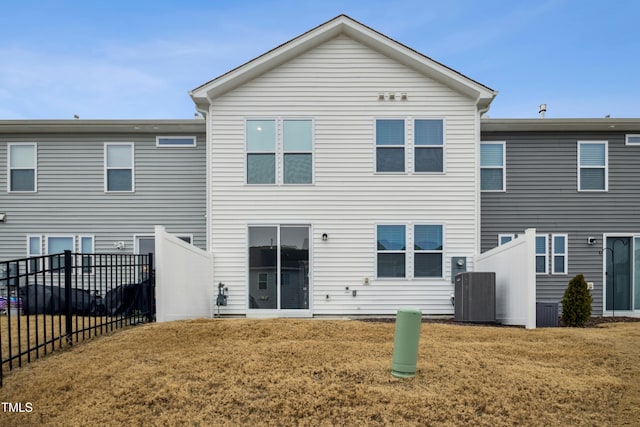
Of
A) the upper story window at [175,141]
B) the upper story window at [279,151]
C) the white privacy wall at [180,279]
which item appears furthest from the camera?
the upper story window at [175,141]

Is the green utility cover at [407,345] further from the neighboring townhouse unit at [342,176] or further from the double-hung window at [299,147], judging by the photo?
the double-hung window at [299,147]

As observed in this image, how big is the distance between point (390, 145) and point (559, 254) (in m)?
5.79

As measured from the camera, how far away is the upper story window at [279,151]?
34.3 feet

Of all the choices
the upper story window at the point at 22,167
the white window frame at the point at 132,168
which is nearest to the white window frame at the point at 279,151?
the white window frame at the point at 132,168

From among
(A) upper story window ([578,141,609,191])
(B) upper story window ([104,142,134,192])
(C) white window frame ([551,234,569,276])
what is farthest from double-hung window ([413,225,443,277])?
(B) upper story window ([104,142,134,192])

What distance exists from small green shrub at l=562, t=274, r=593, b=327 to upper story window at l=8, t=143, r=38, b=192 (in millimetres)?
14218

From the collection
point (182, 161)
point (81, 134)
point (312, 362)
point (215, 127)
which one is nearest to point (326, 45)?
point (215, 127)

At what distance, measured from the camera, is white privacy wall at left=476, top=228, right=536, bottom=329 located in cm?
822

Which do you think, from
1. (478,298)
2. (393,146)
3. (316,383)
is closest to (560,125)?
(393,146)

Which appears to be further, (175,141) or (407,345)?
(175,141)

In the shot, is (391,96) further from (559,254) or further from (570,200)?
(559,254)

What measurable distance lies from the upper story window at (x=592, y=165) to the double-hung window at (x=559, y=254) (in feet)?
5.20

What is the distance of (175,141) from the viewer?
1220 centimetres

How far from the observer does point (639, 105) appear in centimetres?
1365
